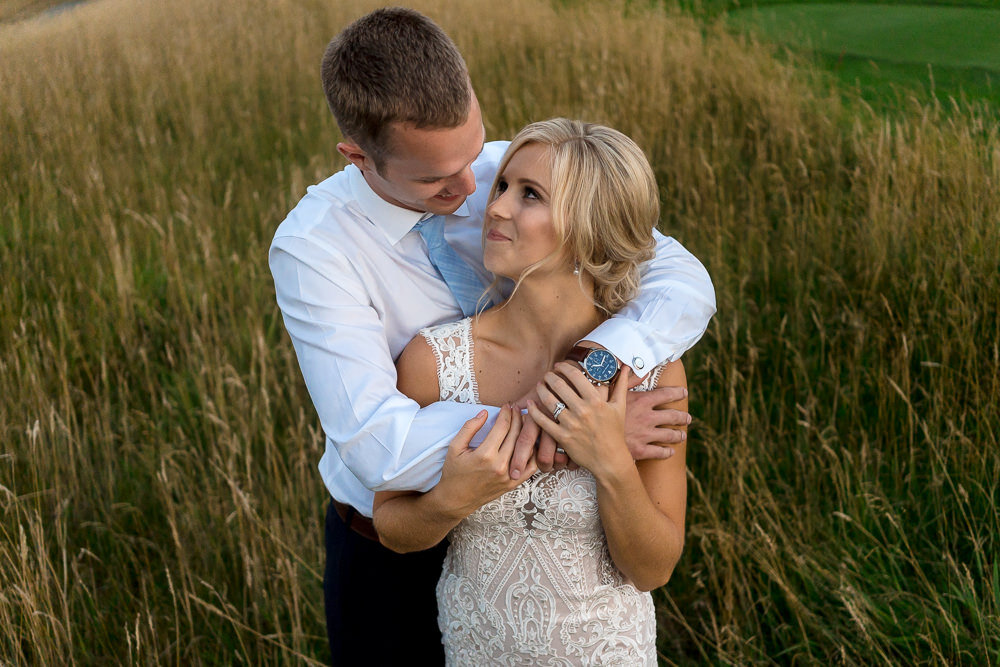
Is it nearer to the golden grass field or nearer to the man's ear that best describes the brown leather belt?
the golden grass field

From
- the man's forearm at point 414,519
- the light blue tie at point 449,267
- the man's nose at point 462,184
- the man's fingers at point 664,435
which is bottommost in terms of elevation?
the man's forearm at point 414,519

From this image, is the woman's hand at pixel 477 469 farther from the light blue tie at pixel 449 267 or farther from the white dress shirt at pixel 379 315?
the light blue tie at pixel 449 267

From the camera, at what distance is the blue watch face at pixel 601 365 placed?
184 cm

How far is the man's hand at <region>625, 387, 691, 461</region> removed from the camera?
1.86 meters

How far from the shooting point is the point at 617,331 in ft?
6.25

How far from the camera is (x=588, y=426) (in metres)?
1.75

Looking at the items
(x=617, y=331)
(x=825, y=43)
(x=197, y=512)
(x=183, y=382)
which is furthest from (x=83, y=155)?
(x=825, y=43)

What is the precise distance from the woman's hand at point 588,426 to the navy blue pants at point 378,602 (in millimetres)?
740

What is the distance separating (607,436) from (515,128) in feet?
13.2

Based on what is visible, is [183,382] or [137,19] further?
[137,19]

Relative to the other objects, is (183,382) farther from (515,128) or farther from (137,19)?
(137,19)

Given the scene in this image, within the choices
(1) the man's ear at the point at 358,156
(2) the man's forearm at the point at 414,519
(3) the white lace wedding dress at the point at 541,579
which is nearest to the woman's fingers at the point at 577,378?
(3) the white lace wedding dress at the point at 541,579

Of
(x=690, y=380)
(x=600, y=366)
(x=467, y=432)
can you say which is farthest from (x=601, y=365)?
(x=690, y=380)

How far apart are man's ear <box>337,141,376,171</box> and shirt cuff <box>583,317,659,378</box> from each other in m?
0.72
